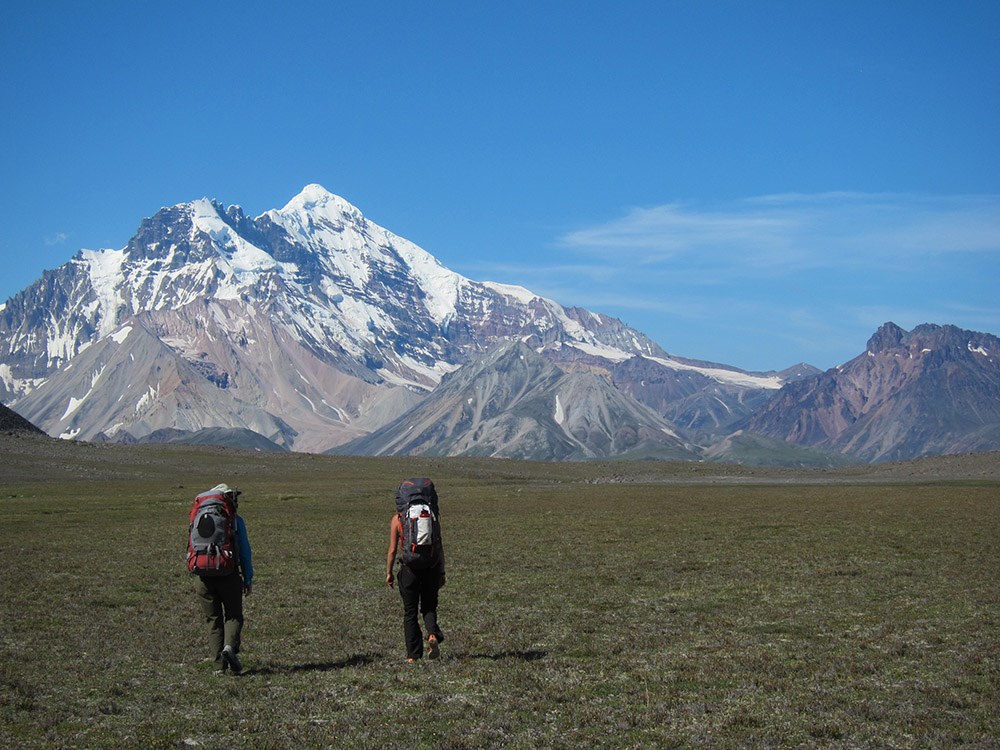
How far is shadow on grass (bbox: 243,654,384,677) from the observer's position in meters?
17.1

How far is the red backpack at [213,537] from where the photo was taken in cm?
1688

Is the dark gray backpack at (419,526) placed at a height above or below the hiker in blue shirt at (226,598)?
above

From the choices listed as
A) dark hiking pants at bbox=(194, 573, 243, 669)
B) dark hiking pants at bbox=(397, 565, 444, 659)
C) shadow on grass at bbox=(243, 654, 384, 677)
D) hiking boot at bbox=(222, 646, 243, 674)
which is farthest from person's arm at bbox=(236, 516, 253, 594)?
dark hiking pants at bbox=(397, 565, 444, 659)

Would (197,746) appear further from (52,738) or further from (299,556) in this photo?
(299,556)

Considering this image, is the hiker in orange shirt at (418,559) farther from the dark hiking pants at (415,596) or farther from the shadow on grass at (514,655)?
the shadow on grass at (514,655)

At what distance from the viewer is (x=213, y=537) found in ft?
55.9

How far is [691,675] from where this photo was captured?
16.1 metres

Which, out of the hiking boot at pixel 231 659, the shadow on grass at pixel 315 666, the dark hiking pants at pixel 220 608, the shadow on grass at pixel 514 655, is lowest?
the shadow on grass at pixel 315 666

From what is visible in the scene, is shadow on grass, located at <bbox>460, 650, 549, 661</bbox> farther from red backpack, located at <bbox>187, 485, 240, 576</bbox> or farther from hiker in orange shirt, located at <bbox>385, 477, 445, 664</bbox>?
red backpack, located at <bbox>187, 485, 240, 576</bbox>

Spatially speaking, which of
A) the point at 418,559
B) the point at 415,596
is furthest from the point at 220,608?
the point at 418,559

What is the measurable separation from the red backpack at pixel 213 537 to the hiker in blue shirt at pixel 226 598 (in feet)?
0.07

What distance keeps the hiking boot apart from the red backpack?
1.13m

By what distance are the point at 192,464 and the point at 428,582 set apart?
4978 inches

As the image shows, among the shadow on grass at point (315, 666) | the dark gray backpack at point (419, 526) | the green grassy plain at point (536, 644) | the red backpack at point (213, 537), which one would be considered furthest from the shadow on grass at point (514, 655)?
the red backpack at point (213, 537)
